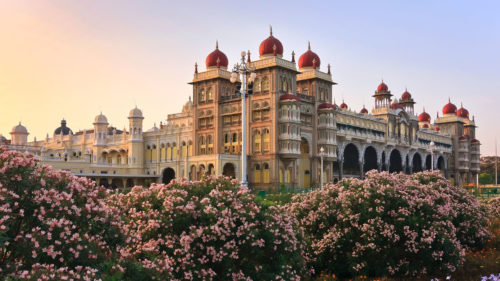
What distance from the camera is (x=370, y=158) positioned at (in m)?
77.9

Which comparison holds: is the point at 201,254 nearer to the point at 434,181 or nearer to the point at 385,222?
the point at 385,222

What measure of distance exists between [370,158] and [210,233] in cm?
6976

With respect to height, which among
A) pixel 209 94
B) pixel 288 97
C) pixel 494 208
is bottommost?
pixel 494 208

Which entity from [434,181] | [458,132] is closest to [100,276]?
[434,181]

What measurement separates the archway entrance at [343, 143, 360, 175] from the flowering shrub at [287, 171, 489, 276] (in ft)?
182

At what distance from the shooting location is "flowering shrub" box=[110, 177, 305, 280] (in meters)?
10.8

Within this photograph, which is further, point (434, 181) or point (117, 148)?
point (117, 148)

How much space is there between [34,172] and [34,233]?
1.34 metres

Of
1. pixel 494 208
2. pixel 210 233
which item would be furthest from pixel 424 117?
pixel 210 233

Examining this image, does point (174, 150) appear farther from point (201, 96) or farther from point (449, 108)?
point (449, 108)

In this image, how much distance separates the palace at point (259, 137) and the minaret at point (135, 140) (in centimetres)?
14

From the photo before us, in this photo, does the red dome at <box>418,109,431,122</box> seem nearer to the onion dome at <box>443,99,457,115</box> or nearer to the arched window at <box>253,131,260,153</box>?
the onion dome at <box>443,99,457,115</box>

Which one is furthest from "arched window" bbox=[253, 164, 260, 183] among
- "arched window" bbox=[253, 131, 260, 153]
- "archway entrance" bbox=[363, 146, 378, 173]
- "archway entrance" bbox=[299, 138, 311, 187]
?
"archway entrance" bbox=[363, 146, 378, 173]

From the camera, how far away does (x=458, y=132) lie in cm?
10212
